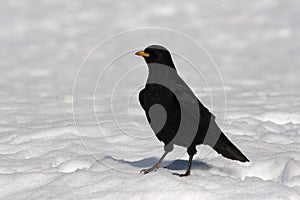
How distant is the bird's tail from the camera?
5223 mm

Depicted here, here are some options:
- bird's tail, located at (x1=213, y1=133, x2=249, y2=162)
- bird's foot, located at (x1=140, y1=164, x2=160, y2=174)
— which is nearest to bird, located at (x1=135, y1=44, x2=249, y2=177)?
bird's tail, located at (x1=213, y1=133, x2=249, y2=162)

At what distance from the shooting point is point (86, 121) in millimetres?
8938

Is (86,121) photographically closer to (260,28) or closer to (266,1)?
(260,28)

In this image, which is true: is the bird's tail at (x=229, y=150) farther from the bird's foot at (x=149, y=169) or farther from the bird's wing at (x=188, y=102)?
the bird's foot at (x=149, y=169)

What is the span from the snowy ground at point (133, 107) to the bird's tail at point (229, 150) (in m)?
0.23

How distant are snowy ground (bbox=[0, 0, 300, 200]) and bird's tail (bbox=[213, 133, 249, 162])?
0.76ft

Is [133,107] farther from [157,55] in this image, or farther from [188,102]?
[188,102]

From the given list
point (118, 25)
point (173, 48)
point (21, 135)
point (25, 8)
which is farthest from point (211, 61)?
point (21, 135)

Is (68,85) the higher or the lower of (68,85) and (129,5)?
the lower

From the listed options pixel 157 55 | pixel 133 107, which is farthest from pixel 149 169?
pixel 133 107

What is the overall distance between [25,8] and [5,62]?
3886 millimetres

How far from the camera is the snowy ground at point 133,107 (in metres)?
4.79

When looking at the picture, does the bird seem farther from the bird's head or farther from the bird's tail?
the bird's head

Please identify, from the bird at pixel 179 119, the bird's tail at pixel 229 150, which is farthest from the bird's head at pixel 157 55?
the bird's tail at pixel 229 150
